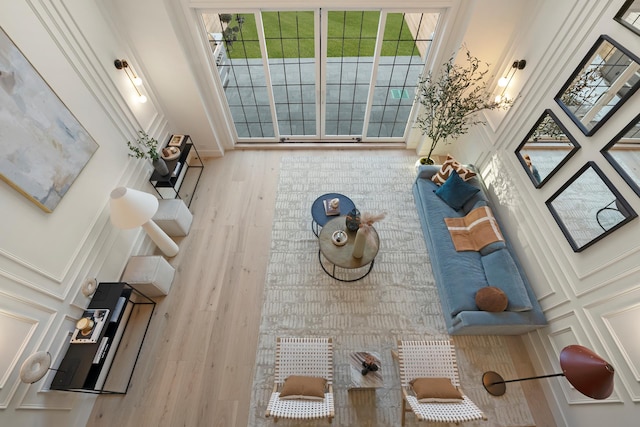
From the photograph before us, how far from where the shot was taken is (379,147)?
518cm

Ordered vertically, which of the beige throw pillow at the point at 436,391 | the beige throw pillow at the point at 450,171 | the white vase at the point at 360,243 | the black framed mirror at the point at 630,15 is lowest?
the beige throw pillow at the point at 436,391

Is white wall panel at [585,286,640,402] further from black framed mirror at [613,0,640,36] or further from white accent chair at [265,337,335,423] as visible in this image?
white accent chair at [265,337,335,423]

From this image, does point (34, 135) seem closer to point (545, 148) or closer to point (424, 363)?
point (424, 363)

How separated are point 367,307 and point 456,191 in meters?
1.88

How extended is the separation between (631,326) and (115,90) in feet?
17.3

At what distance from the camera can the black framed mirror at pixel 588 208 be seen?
2402mm

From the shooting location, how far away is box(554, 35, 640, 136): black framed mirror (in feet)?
7.60

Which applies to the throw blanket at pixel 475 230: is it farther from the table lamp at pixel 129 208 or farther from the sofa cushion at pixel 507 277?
the table lamp at pixel 129 208

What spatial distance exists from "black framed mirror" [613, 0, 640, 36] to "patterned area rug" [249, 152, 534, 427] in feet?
8.72

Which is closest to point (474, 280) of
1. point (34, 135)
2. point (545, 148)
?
point (545, 148)

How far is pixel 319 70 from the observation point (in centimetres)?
418

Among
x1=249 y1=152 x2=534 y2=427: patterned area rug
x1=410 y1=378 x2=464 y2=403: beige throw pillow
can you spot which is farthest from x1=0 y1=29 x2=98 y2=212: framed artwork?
x1=410 y1=378 x2=464 y2=403: beige throw pillow

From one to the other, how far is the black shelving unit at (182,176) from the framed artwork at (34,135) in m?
1.09

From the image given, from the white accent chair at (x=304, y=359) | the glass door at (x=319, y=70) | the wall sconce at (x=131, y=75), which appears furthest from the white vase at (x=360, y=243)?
the wall sconce at (x=131, y=75)
